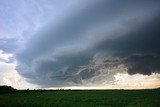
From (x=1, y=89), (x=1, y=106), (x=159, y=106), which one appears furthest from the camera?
(x=1, y=89)

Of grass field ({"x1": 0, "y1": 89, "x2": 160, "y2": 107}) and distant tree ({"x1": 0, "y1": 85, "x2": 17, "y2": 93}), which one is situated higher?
distant tree ({"x1": 0, "y1": 85, "x2": 17, "y2": 93})

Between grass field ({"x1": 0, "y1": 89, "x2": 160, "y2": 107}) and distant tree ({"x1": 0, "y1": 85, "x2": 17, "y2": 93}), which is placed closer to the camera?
grass field ({"x1": 0, "y1": 89, "x2": 160, "y2": 107})

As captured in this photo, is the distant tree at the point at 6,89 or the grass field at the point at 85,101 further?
the distant tree at the point at 6,89

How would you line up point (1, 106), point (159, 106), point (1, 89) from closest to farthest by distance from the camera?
point (159, 106) → point (1, 106) → point (1, 89)

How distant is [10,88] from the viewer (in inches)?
5281

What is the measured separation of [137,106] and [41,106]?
17.2m

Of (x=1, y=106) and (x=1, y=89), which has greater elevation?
(x=1, y=89)

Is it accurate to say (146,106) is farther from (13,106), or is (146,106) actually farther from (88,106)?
(13,106)

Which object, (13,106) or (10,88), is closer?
(13,106)

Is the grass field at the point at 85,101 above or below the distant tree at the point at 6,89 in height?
below

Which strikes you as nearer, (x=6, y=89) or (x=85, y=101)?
(x=85, y=101)

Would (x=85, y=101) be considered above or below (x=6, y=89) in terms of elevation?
below

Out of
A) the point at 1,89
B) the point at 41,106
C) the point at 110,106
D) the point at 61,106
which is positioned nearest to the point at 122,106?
the point at 110,106

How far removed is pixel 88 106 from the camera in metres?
45.2
